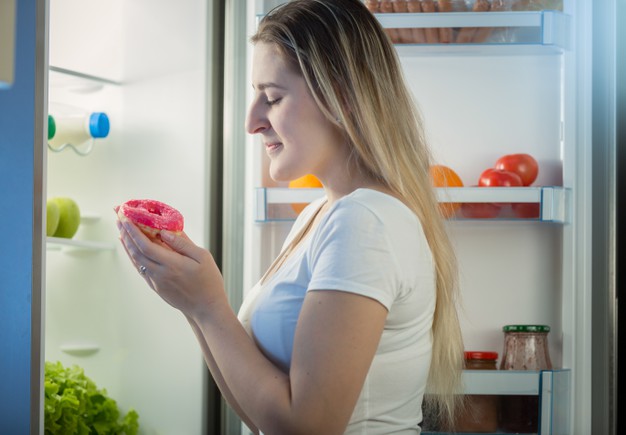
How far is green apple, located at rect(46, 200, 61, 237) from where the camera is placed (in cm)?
187

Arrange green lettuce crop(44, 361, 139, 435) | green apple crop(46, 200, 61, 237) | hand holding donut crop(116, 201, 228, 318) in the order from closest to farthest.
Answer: hand holding donut crop(116, 201, 228, 318) → green lettuce crop(44, 361, 139, 435) → green apple crop(46, 200, 61, 237)

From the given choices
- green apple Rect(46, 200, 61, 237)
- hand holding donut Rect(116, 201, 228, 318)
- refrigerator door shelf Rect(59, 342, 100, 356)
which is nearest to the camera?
hand holding donut Rect(116, 201, 228, 318)

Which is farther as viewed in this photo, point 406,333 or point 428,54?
point 428,54

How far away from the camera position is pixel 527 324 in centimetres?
199

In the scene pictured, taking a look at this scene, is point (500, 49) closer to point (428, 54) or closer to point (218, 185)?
point (428, 54)

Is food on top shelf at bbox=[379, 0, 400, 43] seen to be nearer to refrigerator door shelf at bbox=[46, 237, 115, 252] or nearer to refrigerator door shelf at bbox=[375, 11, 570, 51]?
refrigerator door shelf at bbox=[375, 11, 570, 51]

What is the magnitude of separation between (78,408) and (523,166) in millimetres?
1086

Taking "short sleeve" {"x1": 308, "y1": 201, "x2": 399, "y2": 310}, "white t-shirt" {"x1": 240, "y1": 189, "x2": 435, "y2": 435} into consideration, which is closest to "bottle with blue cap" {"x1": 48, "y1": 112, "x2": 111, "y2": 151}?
"white t-shirt" {"x1": 240, "y1": 189, "x2": 435, "y2": 435}

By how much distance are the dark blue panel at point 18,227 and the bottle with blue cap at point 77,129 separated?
2.03 ft

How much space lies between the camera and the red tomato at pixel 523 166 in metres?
1.95

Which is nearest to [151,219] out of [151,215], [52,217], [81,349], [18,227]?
[151,215]

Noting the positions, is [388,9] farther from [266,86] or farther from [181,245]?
[181,245]

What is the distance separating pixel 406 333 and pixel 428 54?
1.17 m

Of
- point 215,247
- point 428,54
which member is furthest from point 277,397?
point 428,54
